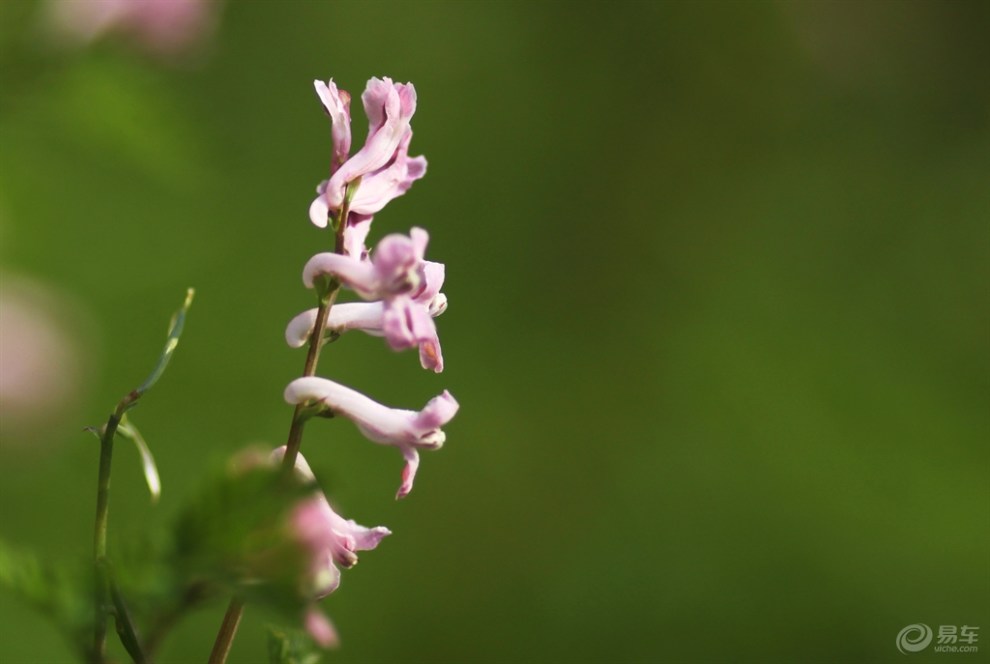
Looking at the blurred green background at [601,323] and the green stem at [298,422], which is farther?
the blurred green background at [601,323]

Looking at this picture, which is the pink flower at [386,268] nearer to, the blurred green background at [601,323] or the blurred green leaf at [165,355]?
the blurred green leaf at [165,355]

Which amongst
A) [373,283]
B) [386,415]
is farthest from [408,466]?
[373,283]

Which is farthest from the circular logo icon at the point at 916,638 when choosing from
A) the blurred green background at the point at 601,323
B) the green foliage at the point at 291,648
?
the green foliage at the point at 291,648

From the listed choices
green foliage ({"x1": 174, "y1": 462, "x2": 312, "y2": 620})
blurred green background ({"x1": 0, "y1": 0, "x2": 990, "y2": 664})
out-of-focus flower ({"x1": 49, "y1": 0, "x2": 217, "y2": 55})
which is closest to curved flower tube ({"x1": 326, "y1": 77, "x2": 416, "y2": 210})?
green foliage ({"x1": 174, "y1": 462, "x2": 312, "y2": 620})

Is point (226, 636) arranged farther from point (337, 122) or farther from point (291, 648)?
point (337, 122)

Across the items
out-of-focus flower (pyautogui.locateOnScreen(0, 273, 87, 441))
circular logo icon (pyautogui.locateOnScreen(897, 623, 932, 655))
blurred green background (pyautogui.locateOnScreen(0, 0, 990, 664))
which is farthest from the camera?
blurred green background (pyautogui.locateOnScreen(0, 0, 990, 664))

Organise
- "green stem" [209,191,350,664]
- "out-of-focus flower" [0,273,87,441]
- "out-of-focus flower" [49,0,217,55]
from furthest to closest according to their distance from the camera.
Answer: "out-of-focus flower" [0,273,87,441], "out-of-focus flower" [49,0,217,55], "green stem" [209,191,350,664]

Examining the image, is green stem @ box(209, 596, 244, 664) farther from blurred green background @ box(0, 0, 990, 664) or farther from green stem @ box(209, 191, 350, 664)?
blurred green background @ box(0, 0, 990, 664)

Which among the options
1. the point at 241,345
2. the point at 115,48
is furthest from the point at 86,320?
the point at 115,48
